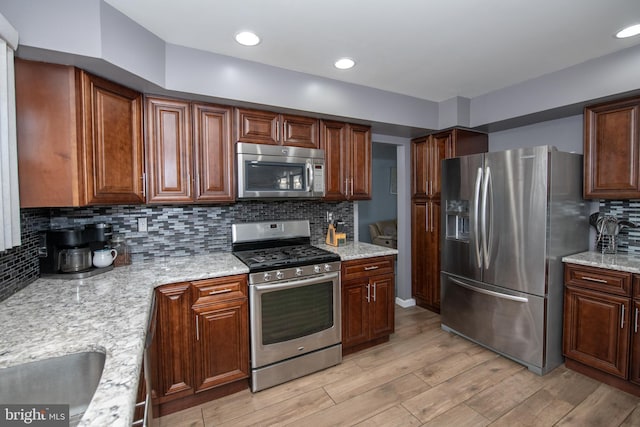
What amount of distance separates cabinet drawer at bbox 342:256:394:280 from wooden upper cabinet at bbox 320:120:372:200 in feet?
2.14

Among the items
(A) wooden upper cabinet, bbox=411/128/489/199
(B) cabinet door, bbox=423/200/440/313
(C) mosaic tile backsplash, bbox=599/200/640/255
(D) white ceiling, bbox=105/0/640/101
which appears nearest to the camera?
(D) white ceiling, bbox=105/0/640/101

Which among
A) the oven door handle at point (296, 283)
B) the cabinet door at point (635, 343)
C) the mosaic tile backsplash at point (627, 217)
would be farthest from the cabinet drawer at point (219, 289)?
the mosaic tile backsplash at point (627, 217)

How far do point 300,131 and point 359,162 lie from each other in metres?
0.70

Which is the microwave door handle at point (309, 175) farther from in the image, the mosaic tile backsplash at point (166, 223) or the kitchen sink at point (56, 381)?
the kitchen sink at point (56, 381)

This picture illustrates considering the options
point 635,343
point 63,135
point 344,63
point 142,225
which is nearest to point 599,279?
point 635,343

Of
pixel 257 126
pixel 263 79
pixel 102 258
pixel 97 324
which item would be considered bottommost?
pixel 97 324

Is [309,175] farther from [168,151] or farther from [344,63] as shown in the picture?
[168,151]

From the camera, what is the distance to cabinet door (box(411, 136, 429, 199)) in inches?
142

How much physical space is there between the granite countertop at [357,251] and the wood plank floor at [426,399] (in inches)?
36.0

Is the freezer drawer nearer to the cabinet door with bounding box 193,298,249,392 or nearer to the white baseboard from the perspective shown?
the white baseboard

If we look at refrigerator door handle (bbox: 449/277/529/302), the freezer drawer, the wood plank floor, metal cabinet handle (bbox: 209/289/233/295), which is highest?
metal cabinet handle (bbox: 209/289/233/295)

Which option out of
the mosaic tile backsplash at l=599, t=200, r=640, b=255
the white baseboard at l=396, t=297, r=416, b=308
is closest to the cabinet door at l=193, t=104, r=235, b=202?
the white baseboard at l=396, t=297, r=416, b=308

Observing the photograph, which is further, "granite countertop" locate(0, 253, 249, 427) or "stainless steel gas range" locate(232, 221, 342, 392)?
"stainless steel gas range" locate(232, 221, 342, 392)

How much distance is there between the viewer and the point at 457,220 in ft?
9.93
